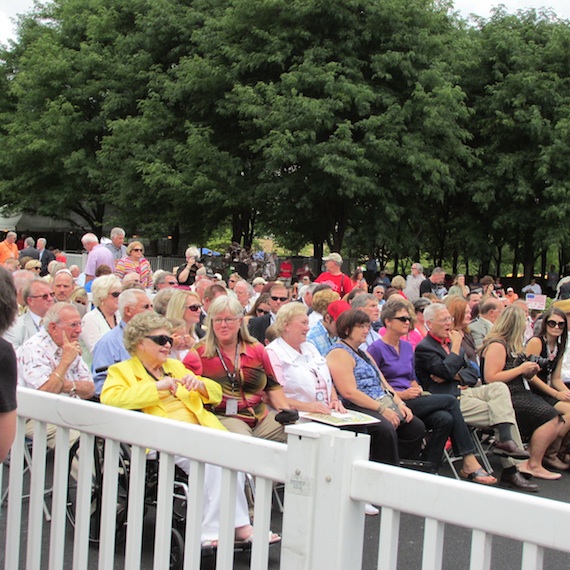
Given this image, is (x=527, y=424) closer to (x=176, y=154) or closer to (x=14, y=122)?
(x=176, y=154)

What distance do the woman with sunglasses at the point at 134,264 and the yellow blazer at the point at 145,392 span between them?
575cm

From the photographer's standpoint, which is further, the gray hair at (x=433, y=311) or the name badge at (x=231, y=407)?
the gray hair at (x=433, y=311)

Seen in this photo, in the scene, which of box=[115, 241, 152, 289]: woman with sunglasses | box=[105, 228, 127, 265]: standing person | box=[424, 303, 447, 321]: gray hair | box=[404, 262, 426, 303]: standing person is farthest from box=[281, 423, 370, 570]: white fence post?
box=[404, 262, 426, 303]: standing person

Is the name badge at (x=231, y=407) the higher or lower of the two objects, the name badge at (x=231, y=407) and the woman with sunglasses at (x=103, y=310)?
the lower

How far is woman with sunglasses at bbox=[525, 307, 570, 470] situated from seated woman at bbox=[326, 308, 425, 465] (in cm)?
163

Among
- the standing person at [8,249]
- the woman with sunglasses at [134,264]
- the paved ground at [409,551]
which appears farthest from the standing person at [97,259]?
the paved ground at [409,551]

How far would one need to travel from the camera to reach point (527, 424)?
7207 mm

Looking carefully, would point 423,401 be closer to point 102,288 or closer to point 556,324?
point 556,324

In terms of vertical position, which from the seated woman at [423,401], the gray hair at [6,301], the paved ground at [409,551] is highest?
the gray hair at [6,301]

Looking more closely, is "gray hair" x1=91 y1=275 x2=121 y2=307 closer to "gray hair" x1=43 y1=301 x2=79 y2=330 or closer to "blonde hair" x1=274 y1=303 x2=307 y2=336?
"gray hair" x1=43 y1=301 x2=79 y2=330

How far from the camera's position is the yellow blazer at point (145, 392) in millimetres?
4398

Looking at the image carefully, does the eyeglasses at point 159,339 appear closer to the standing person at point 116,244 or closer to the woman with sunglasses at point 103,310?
the woman with sunglasses at point 103,310

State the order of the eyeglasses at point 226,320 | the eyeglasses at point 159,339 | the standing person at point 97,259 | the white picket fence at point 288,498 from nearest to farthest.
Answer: the white picket fence at point 288,498 < the eyeglasses at point 159,339 < the eyeglasses at point 226,320 < the standing person at point 97,259

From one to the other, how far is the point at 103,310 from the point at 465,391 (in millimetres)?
3347
